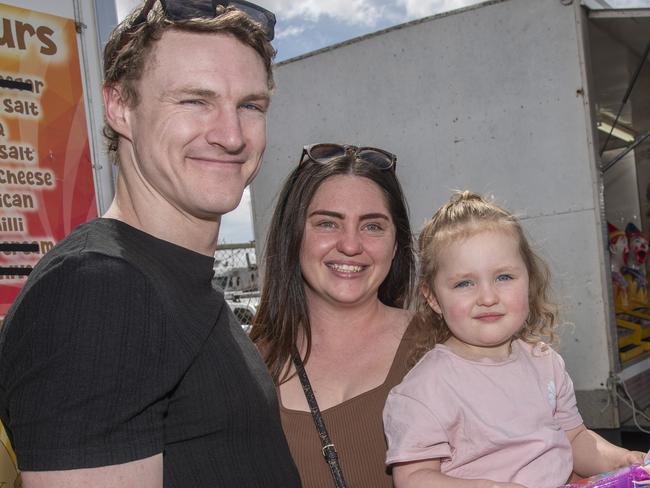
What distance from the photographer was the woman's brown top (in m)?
2.13

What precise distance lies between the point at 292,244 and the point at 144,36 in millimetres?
1292

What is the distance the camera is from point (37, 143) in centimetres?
232

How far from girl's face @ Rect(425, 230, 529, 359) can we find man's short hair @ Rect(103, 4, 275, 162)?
37.6 inches

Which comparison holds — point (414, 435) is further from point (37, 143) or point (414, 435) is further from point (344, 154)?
→ point (37, 143)

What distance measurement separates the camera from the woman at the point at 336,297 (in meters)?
2.24

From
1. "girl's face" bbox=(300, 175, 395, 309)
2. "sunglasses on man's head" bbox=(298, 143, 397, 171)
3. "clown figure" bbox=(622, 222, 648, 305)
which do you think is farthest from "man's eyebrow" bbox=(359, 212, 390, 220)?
"clown figure" bbox=(622, 222, 648, 305)

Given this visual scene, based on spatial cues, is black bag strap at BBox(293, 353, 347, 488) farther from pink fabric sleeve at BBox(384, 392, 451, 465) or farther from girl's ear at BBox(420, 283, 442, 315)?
girl's ear at BBox(420, 283, 442, 315)

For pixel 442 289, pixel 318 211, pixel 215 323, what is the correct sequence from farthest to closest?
1. pixel 318 211
2. pixel 442 289
3. pixel 215 323

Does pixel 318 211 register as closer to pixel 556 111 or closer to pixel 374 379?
pixel 374 379

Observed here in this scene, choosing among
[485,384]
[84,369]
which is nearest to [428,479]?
[485,384]

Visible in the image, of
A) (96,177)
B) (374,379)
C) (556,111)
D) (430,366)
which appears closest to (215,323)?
(430,366)

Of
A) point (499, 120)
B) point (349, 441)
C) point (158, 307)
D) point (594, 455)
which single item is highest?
point (499, 120)

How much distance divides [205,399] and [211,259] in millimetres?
376

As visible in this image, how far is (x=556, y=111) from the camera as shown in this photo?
5.12 meters
